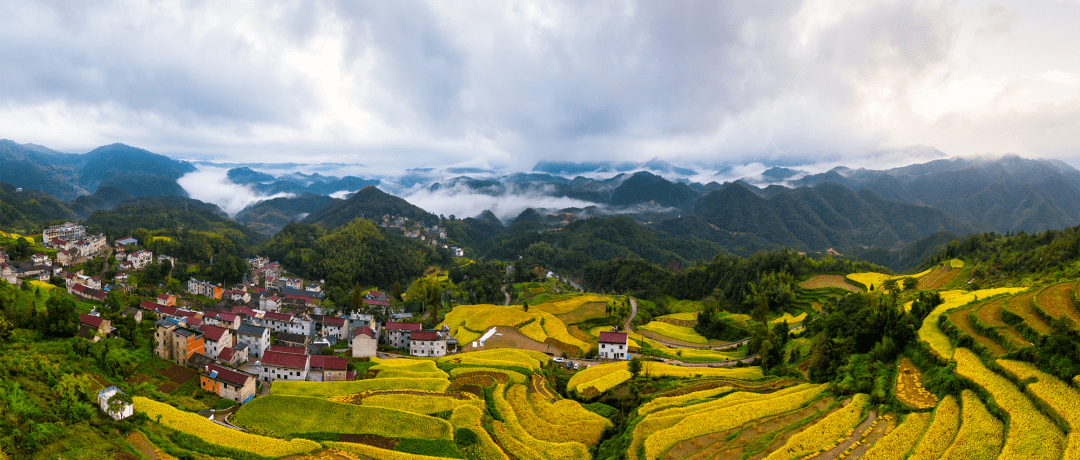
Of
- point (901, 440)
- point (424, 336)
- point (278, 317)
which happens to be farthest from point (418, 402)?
point (278, 317)

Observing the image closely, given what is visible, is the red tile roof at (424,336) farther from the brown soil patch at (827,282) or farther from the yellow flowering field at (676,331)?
the brown soil patch at (827,282)

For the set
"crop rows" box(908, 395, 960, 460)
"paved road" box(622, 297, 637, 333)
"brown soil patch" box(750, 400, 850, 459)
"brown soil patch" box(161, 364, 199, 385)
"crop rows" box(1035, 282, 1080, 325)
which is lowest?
"paved road" box(622, 297, 637, 333)

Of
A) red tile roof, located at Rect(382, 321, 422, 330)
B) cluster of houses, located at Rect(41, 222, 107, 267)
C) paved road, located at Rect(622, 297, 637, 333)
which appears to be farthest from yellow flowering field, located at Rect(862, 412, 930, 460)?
cluster of houses, located at Rect(41, 222, 107, 267)

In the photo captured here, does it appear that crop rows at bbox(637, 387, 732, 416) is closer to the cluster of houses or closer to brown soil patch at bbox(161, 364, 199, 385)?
brown soil patch at bbox(161, 364, 199, 385)

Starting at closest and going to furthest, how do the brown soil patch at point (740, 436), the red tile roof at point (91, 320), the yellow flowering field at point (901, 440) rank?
1. the yellow flowering field at point (901, 440)
2. the brown soil patch at point (740, 436)
3. the red tile roof at point (91, 320)

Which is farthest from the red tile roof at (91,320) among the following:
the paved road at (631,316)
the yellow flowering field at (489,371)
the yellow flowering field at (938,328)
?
the yellow flowering field at (938,328)

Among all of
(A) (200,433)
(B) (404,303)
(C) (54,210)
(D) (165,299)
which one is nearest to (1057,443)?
(A) (200,433)

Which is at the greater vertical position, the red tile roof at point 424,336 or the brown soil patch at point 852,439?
the brown soil patch at point 852,439
